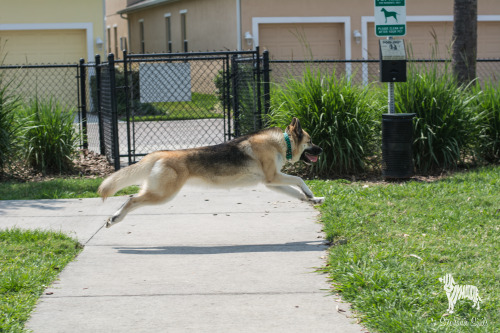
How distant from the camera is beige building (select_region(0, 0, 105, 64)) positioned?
22.6 meters

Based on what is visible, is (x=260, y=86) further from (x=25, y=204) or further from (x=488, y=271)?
(x=488, y=271)

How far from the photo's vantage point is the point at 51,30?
904 inches

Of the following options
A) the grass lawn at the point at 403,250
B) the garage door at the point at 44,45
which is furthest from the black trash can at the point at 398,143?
the garage door at the point at 44,45

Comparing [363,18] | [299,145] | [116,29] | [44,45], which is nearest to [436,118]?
[299,145]

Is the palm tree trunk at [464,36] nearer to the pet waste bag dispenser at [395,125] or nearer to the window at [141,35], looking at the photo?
the pet waste bag dispenser at [395,125]

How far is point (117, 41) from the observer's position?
128 feet

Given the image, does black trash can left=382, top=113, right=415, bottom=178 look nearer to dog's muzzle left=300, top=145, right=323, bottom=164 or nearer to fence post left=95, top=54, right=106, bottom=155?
dog's muzzle left=300, top=145, right=323, bottom=164

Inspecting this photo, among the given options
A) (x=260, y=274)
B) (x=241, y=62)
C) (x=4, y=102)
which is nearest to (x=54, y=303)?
(x=260, y=274)

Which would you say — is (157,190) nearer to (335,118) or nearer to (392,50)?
(335,118)

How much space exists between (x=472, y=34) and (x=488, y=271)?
722 cm

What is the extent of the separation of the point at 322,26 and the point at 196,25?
209 inches

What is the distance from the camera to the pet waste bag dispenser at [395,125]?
9.77 m

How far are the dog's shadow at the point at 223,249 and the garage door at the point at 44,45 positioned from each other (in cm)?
1742

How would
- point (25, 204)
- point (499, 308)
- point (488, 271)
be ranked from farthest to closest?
point (25, 204)
point (488, 271)
point (499, 308)
